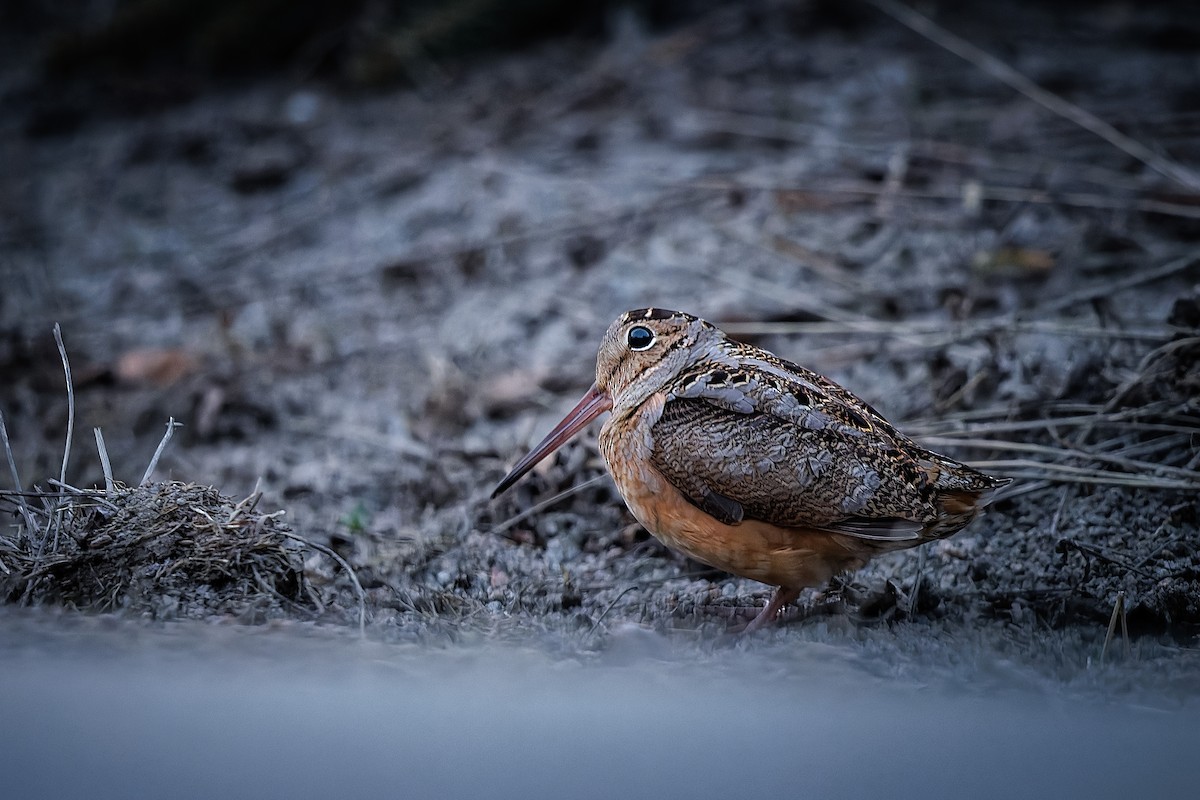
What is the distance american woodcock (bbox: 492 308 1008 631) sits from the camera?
287 cm

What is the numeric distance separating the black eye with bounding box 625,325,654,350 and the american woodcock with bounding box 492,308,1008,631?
0.88 ft

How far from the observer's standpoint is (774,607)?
9.89 feet

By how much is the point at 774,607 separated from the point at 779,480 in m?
0.37

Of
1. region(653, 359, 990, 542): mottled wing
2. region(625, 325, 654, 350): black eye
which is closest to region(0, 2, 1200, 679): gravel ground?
region(653, 359, 990, 542): mottled wing

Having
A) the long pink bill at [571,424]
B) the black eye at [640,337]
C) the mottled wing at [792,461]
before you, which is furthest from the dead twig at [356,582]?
the black eye at [640,337]

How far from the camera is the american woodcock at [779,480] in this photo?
2.87 meters

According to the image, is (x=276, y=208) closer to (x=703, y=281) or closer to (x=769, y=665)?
(x=703, y=281)

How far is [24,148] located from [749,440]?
734cm

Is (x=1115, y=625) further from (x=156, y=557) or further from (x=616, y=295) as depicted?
(x=616, y=295)

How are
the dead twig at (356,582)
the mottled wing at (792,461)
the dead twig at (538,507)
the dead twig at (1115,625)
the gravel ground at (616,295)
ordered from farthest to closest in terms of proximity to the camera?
the dead twig at (538,507), the gravel ground at (616,295), the mottled wing at (792,461), the dead twig at (356,582), the dead twig at (1115,625)

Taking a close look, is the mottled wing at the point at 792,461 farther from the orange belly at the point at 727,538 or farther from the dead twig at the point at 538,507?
the dead twig at the point at 538,507

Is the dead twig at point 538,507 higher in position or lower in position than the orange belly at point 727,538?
lower

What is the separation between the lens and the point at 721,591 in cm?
337

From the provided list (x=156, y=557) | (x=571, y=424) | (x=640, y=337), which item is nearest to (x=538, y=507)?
(x=571, y=424)
